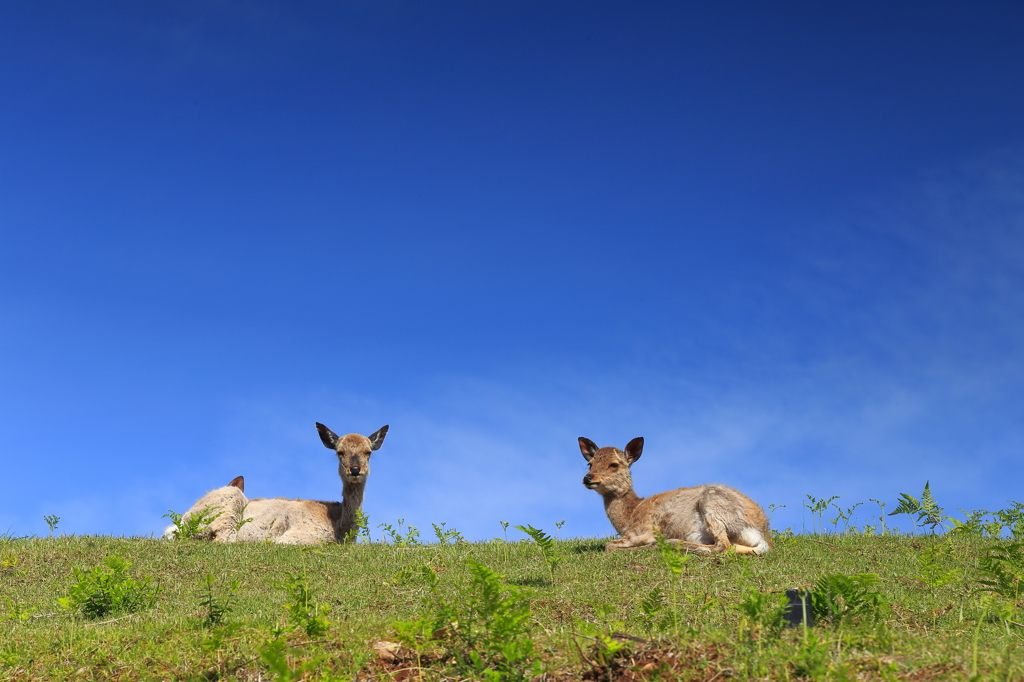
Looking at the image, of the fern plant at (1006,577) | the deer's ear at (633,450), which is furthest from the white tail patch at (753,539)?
the fern plant at (1006,577)

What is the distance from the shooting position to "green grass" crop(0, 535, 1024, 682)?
638cm

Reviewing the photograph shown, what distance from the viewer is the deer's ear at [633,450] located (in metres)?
17.1

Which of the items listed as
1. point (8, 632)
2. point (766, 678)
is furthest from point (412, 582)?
point (766, 678)

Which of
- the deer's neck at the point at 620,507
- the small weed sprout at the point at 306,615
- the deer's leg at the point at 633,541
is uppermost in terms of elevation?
the deer's neck at the point at 620,507

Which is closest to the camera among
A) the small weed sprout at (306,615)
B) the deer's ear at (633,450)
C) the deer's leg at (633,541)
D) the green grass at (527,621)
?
the green grass at (527,621)

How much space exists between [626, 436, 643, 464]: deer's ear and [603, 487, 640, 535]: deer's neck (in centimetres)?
65

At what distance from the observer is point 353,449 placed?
20172 mm

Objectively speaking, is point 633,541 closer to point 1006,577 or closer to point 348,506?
point 1006,577

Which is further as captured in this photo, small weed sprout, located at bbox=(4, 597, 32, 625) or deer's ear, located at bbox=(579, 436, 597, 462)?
deer's ear, located at bbox=(579, 436, 597, 462)

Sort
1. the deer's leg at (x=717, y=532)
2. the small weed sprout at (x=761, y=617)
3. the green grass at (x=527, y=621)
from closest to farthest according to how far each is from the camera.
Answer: the green grass at (x=527, y=621) → the small weed sprout at (x=761, y=617) → the deer's leg at (x=717, y=532)

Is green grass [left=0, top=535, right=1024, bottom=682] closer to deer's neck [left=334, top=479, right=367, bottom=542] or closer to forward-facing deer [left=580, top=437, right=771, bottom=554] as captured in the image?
forward-facing deer [left=580, top=437, right=771, bottom=554]

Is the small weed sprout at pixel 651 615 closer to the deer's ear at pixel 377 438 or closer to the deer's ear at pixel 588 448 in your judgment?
the deer's ear at pixel 588 448

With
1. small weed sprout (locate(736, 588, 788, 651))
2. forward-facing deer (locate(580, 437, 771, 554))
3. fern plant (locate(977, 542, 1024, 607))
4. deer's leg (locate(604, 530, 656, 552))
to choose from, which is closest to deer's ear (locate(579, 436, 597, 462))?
forward-facing deer (locate(580, 437, 771, 554))

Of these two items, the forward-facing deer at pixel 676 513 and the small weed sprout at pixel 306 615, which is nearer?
the small weed sprout at pixel 306 615
